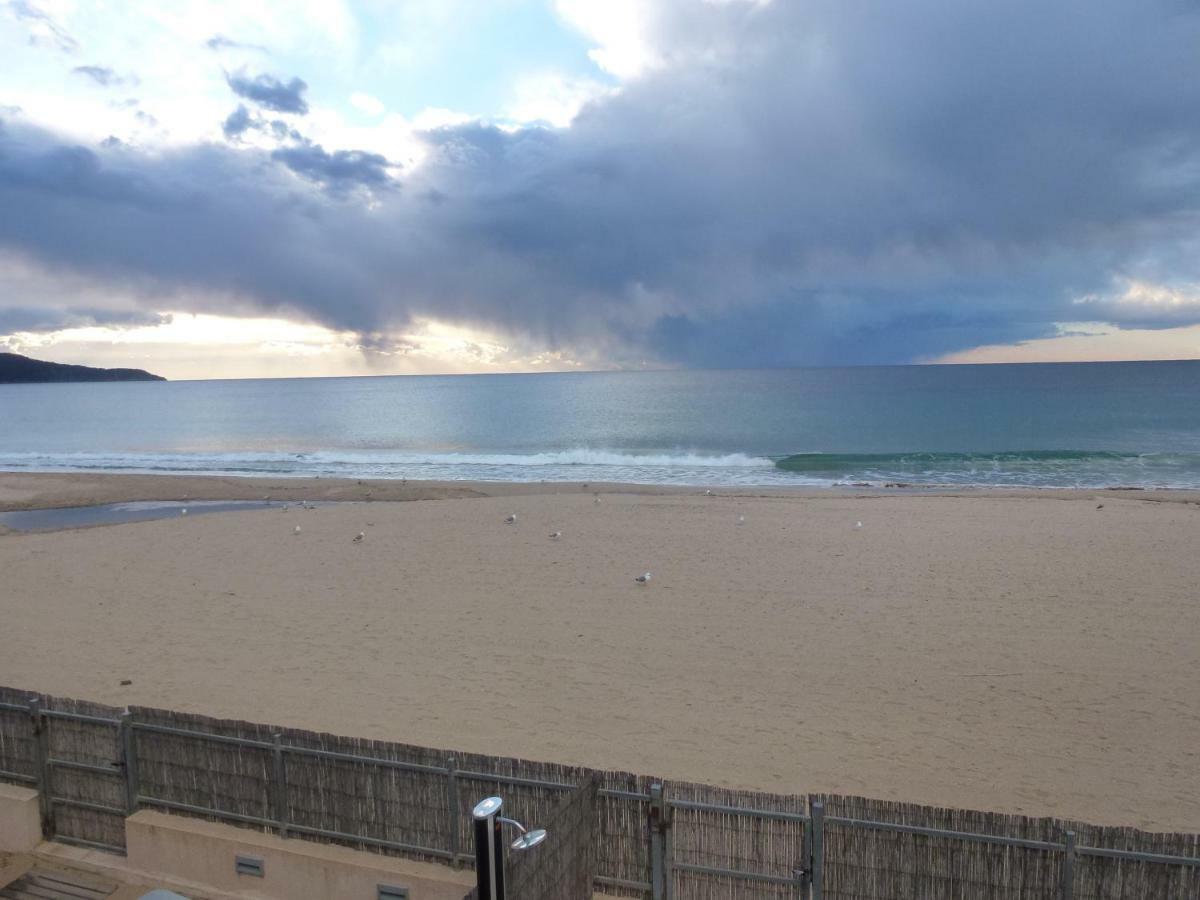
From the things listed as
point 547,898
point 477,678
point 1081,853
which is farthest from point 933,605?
point 547,898

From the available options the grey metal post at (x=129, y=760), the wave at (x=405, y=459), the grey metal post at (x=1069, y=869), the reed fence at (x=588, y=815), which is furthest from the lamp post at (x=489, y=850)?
the wave at (x=405, y=459)

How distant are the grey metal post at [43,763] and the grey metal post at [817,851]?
5.40 metres

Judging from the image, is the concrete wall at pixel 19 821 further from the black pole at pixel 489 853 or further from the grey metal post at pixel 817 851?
the grey metal post at pixel 817 851

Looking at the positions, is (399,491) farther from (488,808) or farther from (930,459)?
(930,459)

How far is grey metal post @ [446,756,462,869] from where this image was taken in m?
4.79

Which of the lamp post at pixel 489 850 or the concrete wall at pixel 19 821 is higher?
the lamp post at pixel 489 850

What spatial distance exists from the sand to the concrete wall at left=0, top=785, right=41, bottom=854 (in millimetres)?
2620

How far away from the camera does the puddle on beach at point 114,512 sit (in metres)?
23.3

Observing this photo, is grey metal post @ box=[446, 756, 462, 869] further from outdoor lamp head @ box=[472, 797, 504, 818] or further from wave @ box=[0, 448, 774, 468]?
wave @ box=[0, 448, 774, 468]

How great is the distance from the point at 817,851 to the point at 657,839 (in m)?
0.90

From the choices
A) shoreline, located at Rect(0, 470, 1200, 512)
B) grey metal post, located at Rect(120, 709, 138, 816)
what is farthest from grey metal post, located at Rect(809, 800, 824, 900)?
shoreline, located at Rect(0, 470, 1200, 512)

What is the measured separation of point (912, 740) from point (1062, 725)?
1703 millimetres

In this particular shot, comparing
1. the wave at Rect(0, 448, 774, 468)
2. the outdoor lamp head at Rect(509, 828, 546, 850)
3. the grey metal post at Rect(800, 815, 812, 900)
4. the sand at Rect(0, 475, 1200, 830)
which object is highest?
the wave at Rect(0, 448, 774, 468)

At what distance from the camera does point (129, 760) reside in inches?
218
